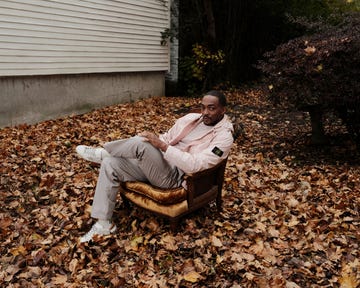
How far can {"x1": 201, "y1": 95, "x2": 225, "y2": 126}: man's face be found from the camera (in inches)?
156

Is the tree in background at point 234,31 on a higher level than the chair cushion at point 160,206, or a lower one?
higher

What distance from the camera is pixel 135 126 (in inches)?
326

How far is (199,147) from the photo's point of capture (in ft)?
13.5

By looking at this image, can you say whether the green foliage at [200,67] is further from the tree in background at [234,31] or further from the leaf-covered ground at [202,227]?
the leaf-covered ground at [202,227]

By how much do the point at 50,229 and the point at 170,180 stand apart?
1542 millimetres

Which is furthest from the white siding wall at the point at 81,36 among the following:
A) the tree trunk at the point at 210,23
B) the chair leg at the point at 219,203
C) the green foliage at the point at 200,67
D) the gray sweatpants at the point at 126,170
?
the chair leg at the point at 219,203

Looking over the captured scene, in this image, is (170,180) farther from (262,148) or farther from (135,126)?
(135,126)

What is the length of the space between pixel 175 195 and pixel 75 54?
20.2ft

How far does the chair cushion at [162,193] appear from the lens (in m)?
3.89

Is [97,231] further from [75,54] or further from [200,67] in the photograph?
[200,67]

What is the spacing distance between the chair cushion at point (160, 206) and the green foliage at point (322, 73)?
306 cm

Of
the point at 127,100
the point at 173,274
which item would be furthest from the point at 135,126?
the point at 173,274

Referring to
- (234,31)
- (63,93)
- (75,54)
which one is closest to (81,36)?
(75,54)

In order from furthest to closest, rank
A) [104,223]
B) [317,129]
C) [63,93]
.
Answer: [63,93] < [317,129] < [104,223]
